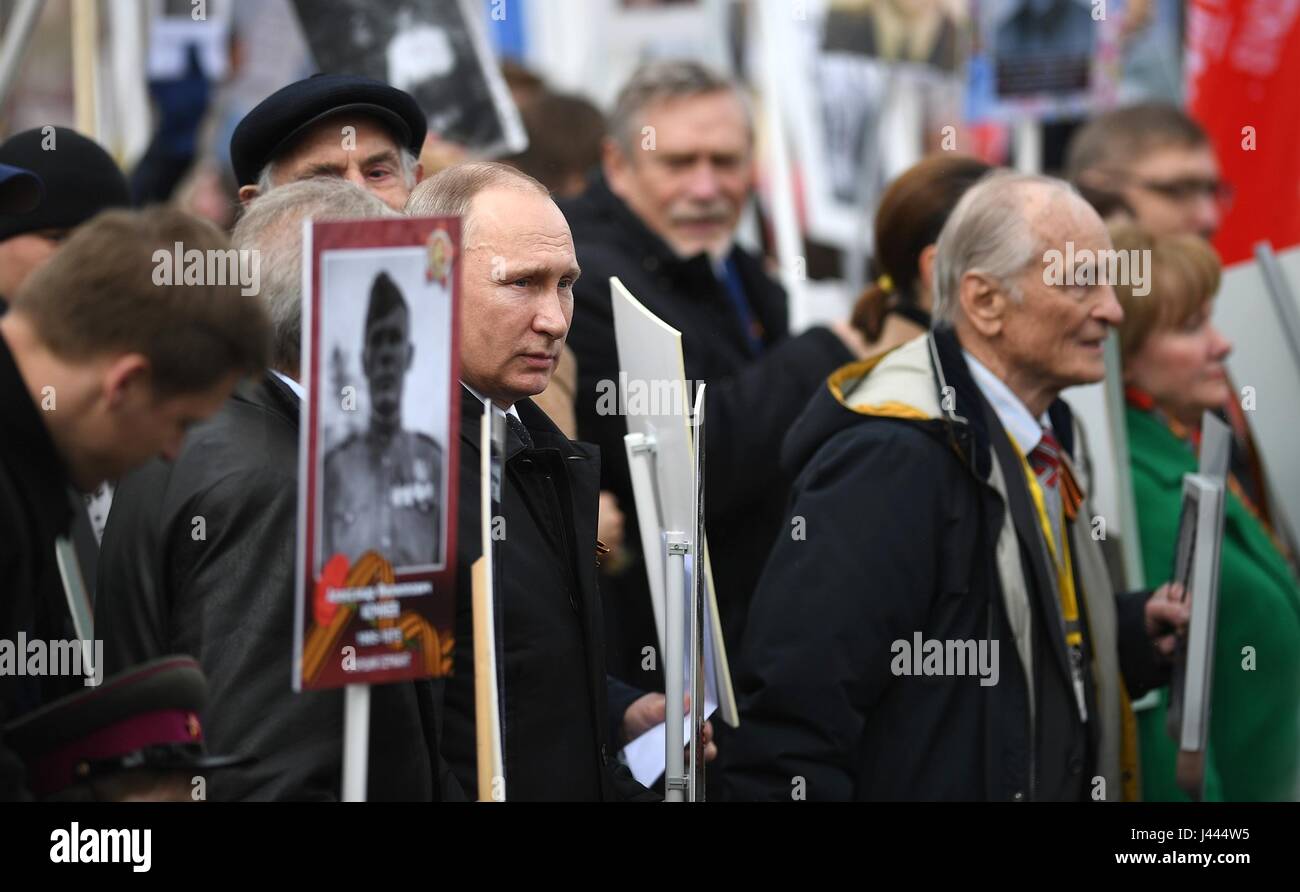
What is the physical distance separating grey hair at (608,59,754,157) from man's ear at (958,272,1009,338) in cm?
160

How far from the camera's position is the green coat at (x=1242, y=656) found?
14.7 feet

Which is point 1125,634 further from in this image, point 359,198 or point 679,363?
point 359,198

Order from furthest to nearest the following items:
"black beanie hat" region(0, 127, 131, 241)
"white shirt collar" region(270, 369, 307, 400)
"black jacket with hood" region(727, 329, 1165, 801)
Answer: "black beanie hat" region(0, 127, 131, 241) → "black jacket with hood" region(727, 329, 1165, 801) → "white shirt collar" region(270, 369, 307, 400)

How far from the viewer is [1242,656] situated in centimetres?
448

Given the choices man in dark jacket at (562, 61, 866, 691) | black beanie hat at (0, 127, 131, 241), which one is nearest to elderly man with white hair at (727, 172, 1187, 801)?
man in dark jacket at (562, 61, 866, 691)

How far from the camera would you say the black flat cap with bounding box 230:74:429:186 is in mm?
3715

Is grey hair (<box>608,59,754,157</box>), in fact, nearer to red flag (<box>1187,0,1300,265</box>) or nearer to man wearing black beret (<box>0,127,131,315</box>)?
man wearing black beret (<box>0,127,131,315</box>)

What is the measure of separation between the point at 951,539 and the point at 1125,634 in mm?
729

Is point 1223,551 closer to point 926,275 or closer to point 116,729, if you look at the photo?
point 926,275

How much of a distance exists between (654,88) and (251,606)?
3.16m

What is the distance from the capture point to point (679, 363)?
2.92 m

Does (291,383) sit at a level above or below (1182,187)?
below

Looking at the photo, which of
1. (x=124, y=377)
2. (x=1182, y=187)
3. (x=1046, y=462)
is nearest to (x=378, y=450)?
(x=124, y=377)
